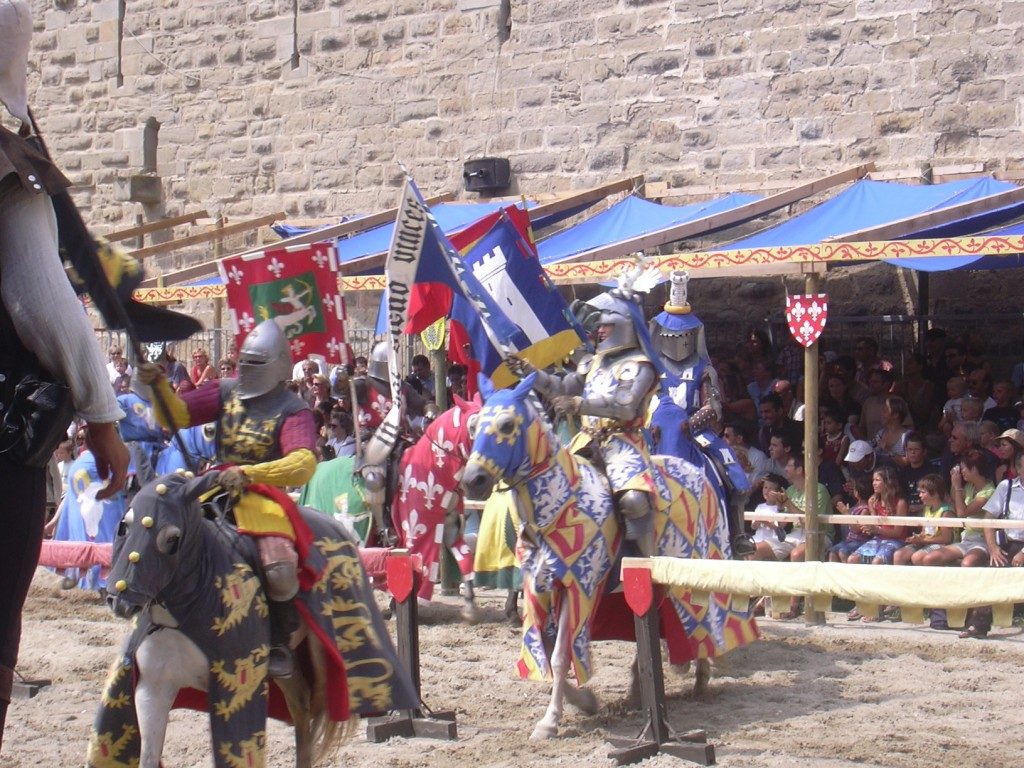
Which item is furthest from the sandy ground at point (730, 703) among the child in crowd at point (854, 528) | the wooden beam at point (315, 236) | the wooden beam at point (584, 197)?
the wooden beam at point (584, 197)

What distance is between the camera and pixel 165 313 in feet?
11.3

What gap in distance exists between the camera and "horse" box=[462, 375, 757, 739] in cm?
624

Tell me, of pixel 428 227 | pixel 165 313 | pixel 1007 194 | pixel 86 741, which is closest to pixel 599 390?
pixel 428 227

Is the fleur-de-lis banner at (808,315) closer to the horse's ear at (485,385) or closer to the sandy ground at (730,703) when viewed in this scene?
the sandy ground at (730,703)

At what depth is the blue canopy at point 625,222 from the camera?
1163cm

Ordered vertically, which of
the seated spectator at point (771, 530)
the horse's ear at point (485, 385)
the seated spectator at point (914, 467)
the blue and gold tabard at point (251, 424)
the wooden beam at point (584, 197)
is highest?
the wooden beam at point (584, 197)

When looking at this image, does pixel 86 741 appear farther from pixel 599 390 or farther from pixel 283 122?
pixel 283 122

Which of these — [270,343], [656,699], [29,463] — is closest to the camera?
[29,463]

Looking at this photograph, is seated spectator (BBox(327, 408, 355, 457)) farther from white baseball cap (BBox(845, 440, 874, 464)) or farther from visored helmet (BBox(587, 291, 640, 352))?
visored helmet (BBox(587, 291, 640, 352))

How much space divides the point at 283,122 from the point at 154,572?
12547 millimetres

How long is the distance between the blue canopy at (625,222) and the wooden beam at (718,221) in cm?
19

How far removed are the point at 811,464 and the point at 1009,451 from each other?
3.91 ft

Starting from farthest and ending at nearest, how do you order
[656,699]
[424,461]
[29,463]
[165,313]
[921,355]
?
[921,355] < [424,461] < [656,699] < [165,313] < [29,463]

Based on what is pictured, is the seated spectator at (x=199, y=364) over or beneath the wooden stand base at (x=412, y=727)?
over
